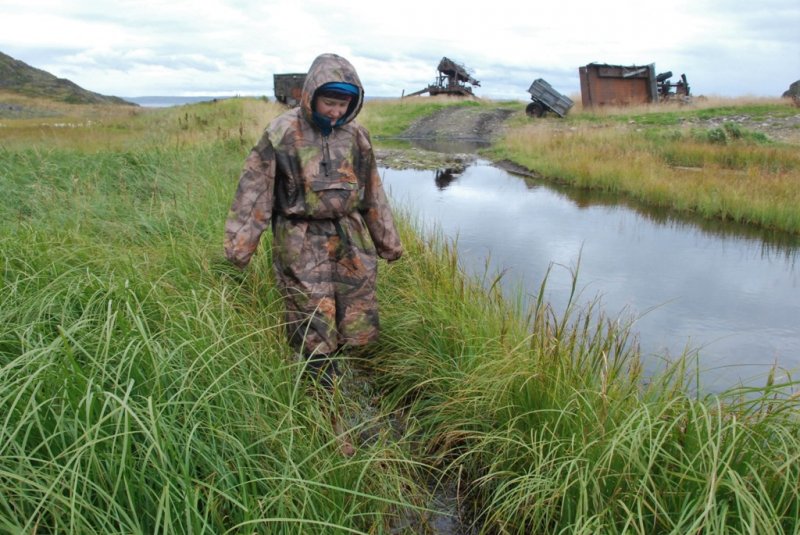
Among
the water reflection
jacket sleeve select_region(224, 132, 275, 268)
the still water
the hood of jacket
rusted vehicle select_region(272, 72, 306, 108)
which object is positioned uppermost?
rusted vehicle select_region(272, 72, 306, 108)

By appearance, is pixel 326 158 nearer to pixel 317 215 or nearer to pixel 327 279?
pixel 317 215

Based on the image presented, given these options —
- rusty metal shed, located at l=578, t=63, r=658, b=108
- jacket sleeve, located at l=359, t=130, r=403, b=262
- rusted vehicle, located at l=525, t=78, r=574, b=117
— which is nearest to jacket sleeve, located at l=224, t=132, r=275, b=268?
jacket sleeve, located at l=359, t=130, r=403, b=262

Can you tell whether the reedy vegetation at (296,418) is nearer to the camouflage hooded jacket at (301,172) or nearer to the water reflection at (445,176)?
the camouflage hooded jacket at (301,172)

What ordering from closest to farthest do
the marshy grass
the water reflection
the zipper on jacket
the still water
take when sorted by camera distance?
the zipper on jacket, the still water, the marshy grass, the water reflection

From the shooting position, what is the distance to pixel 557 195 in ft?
46.5

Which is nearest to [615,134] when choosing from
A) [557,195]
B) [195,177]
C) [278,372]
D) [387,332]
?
[557,195]

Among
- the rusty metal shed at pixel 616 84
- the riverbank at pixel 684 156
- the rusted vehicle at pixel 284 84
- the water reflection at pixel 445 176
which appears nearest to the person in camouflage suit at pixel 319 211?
the riverbank at pixel 684 156

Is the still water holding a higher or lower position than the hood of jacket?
lower

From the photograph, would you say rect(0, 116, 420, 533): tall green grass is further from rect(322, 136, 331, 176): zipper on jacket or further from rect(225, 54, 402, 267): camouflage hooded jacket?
rect(322, 136, 331, 176): zipper on jacket

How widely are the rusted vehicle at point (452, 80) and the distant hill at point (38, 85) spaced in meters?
42.9

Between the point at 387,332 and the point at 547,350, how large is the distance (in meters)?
1.39

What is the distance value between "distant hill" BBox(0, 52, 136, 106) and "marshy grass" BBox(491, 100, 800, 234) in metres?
64.4

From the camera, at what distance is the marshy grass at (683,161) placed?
11.1 meters

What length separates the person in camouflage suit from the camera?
125 inches
